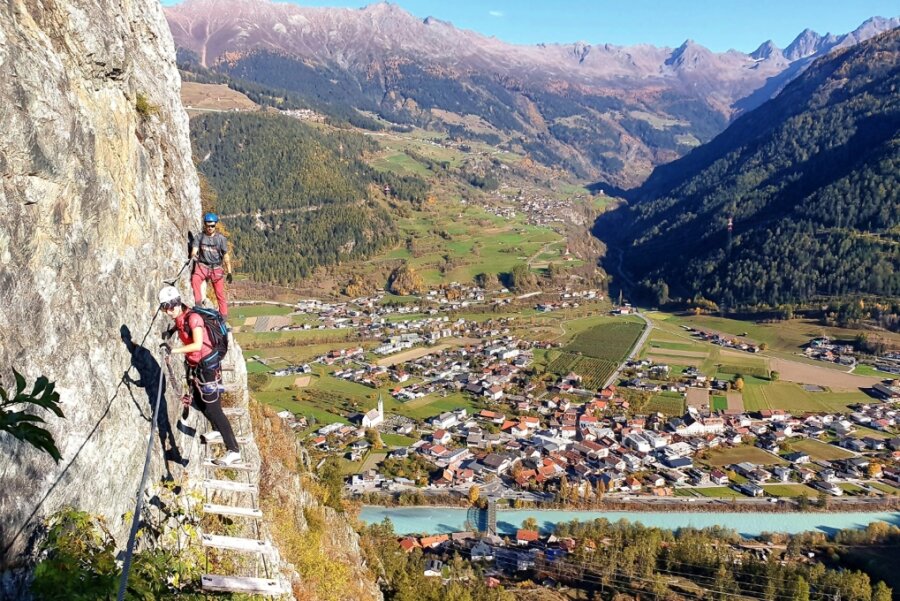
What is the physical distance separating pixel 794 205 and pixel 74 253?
445 ft

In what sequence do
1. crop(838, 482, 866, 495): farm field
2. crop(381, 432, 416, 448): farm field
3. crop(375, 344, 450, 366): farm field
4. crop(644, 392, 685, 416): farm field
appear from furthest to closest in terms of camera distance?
crop(375, 344, 450, 366): farm field, crop(644, 392, 685, 416): farm field, crop(381, 432, 416, 448): farm field, crop(838, 482, 866, 495): farm field

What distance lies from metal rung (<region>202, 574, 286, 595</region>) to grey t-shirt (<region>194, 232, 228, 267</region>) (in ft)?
18.7

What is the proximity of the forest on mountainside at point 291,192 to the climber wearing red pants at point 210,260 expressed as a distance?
97.3 m

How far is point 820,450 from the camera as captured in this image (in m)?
49.9

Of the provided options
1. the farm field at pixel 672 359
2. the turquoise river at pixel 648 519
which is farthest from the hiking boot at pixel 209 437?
the farm field at pixel 672 359

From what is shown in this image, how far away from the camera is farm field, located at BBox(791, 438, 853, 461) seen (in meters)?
48.8

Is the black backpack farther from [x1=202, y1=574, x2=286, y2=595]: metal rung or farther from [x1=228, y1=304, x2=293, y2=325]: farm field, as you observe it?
[x1=228, y1=304, x2=293, y2=325]: farm field

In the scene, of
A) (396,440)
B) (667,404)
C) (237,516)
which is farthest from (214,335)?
(667,404)

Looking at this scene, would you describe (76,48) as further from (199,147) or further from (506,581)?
(199,147)

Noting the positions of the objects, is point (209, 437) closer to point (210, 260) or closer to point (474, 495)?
point (210, 260)

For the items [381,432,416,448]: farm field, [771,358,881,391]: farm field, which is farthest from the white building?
[771,358,881,391]: farm field

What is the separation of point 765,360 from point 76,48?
→ 265 feet

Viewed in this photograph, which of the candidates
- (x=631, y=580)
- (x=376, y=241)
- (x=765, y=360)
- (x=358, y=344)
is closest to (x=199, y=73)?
(x=376, y=241)

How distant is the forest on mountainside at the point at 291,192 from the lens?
4446 inches
